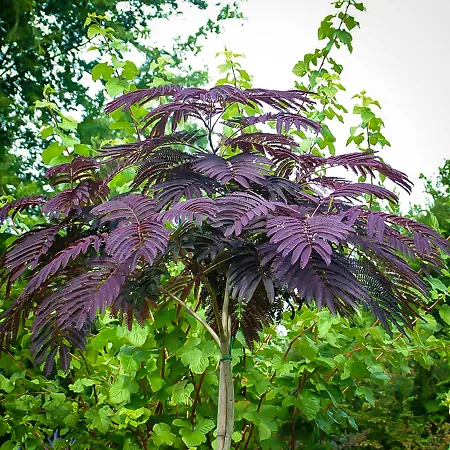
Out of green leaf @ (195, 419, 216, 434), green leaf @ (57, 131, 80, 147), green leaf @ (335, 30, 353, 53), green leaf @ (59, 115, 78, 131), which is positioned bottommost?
green leaf @ (195, 419, 216, 434)

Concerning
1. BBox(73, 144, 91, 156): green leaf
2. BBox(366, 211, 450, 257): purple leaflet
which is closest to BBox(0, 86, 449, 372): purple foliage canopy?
BBox(366, 211, 450, 257): purple leaflet

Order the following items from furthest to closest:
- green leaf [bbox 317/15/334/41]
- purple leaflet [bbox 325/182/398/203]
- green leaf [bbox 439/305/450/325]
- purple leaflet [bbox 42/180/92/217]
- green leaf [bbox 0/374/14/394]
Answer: green leaf [bbox 317/15/334/41] → green leaf [bbox 439/305/450/325] → green leaf [bbox 0/374/14/394] → purple leaflet [bbox 42/180/92/217] → purple leaflet [bbox 325/182/398/203]

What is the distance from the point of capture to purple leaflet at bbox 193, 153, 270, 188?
111 cm

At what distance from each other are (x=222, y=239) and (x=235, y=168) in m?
0.13

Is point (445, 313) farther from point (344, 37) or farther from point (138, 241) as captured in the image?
point (138, 241)

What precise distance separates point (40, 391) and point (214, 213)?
132 centimetres

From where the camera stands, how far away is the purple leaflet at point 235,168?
1111mm

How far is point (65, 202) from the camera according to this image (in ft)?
4.12

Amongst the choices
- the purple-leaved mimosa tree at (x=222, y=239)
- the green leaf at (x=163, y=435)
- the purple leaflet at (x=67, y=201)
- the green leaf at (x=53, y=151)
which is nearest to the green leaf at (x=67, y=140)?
the green leaf at (x=53, y=151)

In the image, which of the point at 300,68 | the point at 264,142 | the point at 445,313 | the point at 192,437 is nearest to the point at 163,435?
the point at 192,437

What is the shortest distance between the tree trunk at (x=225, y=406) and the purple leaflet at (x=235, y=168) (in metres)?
0.37

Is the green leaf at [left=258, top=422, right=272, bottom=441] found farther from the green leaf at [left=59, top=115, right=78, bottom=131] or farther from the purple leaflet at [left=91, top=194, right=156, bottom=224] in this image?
the green leaf at [left=59, top=115, right=78, bottom=131]

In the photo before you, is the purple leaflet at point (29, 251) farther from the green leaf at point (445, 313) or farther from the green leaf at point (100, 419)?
the green leaf at point (445, 313)

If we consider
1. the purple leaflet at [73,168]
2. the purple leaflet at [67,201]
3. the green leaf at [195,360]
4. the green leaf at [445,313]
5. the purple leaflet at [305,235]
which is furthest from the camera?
the green leaf at [445,313]
